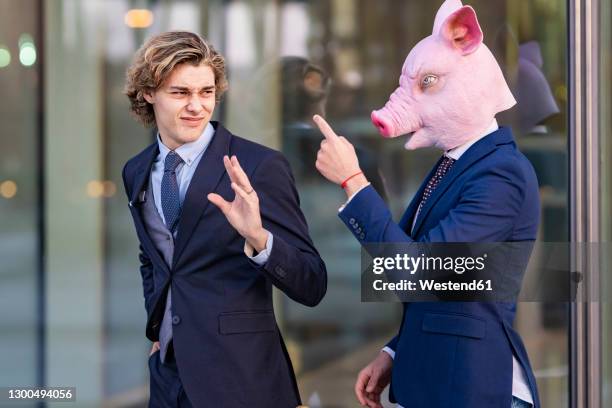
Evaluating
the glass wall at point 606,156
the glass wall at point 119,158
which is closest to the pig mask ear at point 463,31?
the glass wall at point 606,156

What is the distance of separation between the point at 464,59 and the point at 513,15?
1284mm

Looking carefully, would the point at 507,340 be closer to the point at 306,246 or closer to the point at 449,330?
the point at 449,330

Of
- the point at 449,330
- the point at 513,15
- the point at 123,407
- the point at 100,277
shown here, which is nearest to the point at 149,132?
the point at 100,277

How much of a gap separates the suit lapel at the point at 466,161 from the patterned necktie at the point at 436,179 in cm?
4

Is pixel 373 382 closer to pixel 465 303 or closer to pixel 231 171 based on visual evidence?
pixel 465 303

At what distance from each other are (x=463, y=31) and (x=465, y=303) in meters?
0.68

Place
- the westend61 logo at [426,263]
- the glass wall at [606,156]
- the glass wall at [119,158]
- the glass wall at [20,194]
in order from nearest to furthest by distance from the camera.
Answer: the westend61 logo at [426,263], the glass wall at [606,156], the glass wall at [119,158], the glass wall at [20,194]

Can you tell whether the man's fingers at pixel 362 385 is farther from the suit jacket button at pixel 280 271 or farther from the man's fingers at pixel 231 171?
the man's fingers at pixel 231 171

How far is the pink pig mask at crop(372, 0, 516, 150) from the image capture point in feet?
8.02

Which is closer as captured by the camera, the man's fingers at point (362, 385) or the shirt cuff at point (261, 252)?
the shirt cuff at point (261, 252)

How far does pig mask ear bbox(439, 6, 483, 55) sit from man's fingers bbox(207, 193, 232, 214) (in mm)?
698

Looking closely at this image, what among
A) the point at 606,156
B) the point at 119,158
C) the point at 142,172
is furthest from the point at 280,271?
the point at 119,158

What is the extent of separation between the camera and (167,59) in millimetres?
2498

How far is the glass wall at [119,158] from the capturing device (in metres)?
4.49
